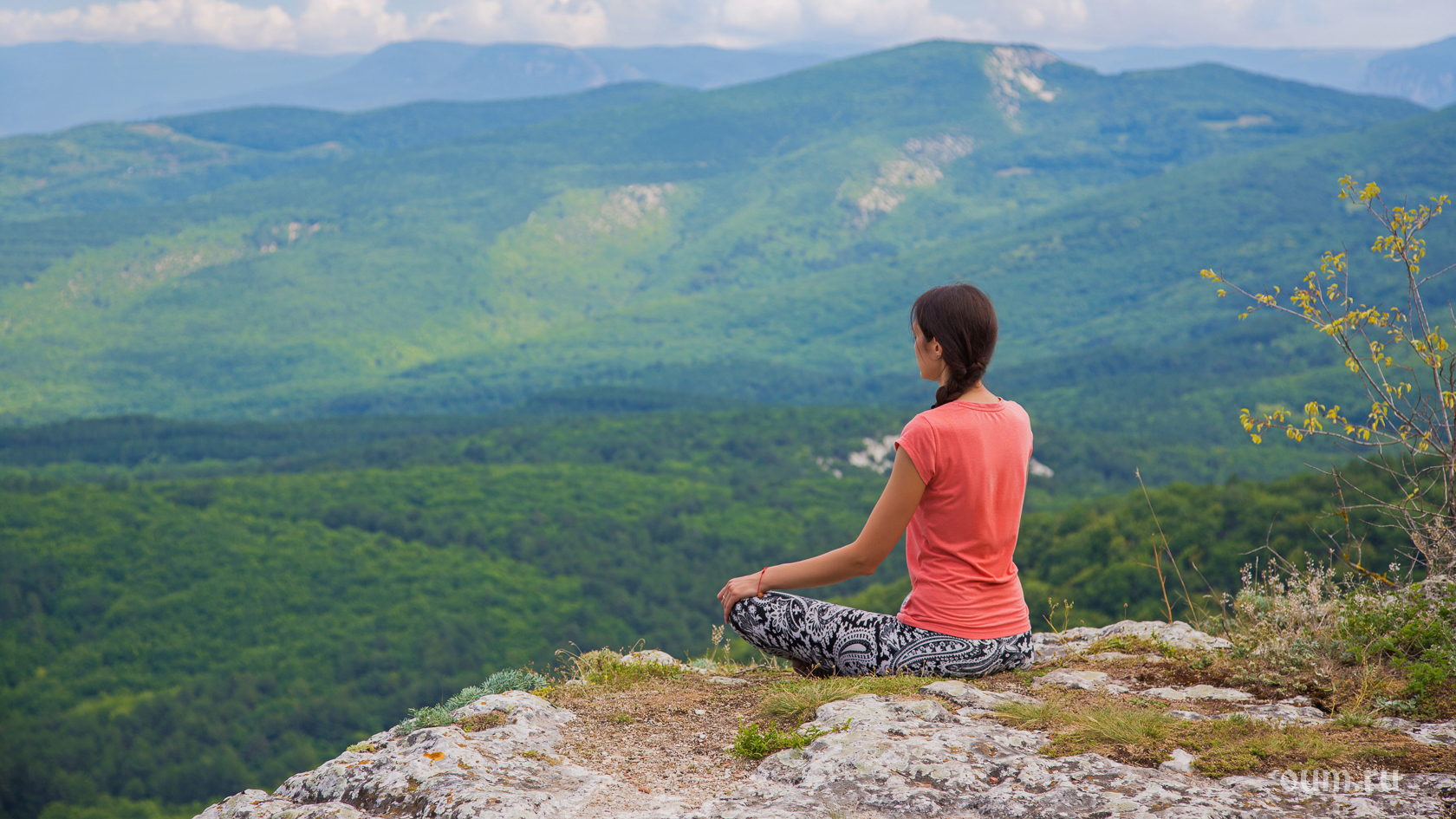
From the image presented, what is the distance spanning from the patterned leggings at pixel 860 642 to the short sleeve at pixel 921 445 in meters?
1.17

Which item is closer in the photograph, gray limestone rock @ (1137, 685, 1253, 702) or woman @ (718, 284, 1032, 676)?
woman @ (718, 284, 1032, 676)

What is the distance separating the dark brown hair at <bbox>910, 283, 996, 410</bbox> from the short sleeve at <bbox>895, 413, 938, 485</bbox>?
0.33 meters

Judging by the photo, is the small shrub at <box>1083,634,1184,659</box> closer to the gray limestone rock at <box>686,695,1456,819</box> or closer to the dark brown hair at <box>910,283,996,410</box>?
the gray limestone rock at <box>686,695,1456,819</box>

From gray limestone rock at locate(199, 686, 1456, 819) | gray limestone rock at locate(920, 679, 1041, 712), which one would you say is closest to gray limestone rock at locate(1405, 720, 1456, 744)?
gray limestone rock at locate(199, 686, 1456, 819)

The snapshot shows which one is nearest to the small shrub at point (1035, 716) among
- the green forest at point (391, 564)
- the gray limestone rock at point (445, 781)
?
the gray limestone rock at point (445, 781)

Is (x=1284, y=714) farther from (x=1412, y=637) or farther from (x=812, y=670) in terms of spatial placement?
(x=812, y=670)

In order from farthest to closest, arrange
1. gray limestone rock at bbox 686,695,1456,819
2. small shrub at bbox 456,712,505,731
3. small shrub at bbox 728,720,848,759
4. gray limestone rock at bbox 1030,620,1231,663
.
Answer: gray limestone rock at bbox 1030,620,1231,663 < small shrub at bbox 456,712,505,731 < small shrub at bbox 728,720,848,759 < gray limestone rock at bbox 686,695,1456,819

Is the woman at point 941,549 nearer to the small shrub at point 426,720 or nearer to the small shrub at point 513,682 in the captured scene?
the small shrub at point 513,682

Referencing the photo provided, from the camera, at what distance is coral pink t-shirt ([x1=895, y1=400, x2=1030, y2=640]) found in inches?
208

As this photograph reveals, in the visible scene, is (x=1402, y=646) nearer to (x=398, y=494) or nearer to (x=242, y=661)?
(x=242, y=661)

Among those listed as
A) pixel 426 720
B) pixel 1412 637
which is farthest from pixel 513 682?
pixel 1412 637

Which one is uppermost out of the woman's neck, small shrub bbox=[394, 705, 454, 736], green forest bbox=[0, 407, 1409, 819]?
the woman's neck

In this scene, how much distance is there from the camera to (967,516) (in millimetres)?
5402

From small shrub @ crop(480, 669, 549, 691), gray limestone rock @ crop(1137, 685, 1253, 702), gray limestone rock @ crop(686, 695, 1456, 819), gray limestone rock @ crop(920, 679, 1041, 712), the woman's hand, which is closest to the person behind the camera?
gray limestone rock @ crop(686, 695, 1456, 819)
